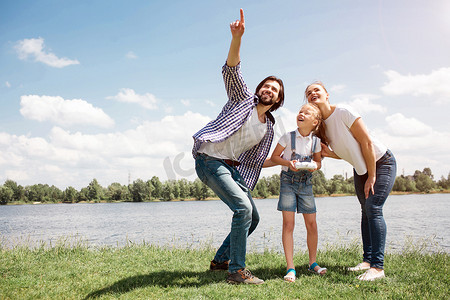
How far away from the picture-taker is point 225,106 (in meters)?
4.17

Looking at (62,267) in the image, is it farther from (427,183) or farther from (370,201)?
(427,183)

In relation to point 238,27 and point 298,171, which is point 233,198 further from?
point 238,27

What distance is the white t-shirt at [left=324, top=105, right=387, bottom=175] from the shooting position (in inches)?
166

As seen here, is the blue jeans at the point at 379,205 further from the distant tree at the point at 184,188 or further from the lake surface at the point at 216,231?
the distant tree at the point at 184,188

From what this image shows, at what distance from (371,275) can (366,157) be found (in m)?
1.48

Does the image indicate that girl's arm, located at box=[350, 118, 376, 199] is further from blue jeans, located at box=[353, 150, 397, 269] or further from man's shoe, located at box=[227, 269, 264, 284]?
man's shoe, located at box=[227, 269, 264, 284]

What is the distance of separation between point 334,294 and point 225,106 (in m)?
2.52

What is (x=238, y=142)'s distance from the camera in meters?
4.11

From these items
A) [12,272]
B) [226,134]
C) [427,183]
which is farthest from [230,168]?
[427,183]

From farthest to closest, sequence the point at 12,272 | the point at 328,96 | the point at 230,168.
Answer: the point at 12,272 < the point at 328,96 < the point at 230,168

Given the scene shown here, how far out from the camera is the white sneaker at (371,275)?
4012mm

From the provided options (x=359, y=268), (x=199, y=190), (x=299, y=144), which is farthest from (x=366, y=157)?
(x=199, y=190)

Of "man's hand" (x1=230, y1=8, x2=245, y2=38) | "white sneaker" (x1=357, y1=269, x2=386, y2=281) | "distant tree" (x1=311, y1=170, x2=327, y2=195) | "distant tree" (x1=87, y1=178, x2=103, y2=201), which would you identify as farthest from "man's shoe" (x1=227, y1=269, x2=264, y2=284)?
"distant tree" (x1=87, y1=178, x2=103, y2=201)

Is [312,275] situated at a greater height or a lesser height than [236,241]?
lesser
